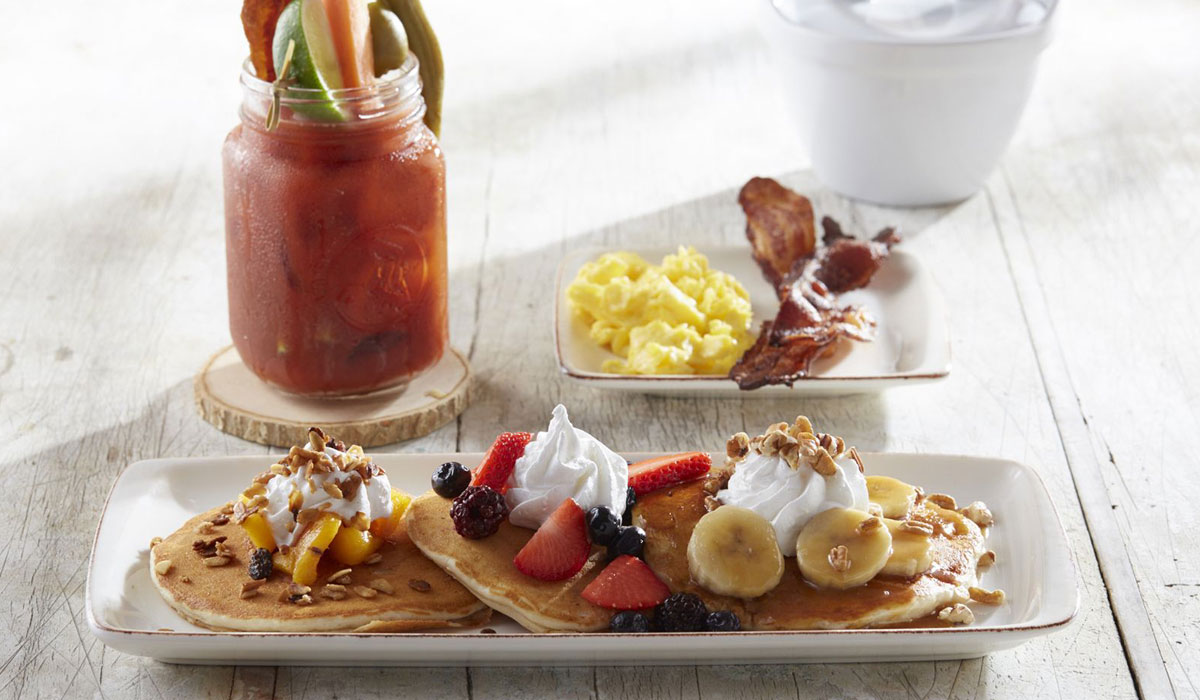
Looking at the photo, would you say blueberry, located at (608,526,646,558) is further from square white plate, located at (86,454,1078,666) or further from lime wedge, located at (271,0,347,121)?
lime wedge, located at (271,0,347,121)

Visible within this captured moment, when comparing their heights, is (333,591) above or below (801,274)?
above

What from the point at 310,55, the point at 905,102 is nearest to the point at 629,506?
the point at 310,55

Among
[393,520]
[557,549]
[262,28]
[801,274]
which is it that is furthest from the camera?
[801,274]

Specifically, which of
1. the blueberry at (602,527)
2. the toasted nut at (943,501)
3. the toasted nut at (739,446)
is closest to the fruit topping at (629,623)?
the blueberry at (602,527)

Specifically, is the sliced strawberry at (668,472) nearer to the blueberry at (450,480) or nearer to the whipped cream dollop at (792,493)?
the whipped cream dollop at (792,493)

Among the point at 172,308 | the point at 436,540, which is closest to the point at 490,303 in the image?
the point at 172,308

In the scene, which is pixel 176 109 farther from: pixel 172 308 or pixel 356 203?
pixel 356 203

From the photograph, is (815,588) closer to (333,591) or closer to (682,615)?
(682,615)

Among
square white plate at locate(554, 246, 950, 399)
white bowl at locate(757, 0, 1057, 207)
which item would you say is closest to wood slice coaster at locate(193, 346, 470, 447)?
square white plate at locate(554, 246, 950, 399)
